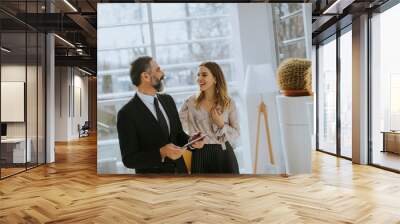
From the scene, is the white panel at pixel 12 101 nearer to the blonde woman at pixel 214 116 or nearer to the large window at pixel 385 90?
the blonde woman at pixel 214 116

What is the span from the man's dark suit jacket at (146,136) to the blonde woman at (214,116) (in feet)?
0.74

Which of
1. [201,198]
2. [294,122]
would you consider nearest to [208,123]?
[294,122]

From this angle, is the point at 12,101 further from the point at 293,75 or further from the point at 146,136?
the point at 293,75

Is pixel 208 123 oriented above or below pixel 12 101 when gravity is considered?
below

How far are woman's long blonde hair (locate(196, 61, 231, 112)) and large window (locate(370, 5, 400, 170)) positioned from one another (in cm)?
338

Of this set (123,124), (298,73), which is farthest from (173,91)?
(298,73)

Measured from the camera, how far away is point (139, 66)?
23.1 ft

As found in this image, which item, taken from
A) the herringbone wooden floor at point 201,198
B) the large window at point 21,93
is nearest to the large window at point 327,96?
the herringbone wooden floor at point 201,198

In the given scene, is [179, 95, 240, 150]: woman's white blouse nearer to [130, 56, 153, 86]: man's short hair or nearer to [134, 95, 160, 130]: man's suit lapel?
[134, 95, 160, 130]: man's suit lapel

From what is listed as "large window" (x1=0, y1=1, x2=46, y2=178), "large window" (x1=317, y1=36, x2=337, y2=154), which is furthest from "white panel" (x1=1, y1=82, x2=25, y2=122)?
"large window" (x1=317, y1=36, x2=337, y2=154)

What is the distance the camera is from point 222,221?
4.12 meters

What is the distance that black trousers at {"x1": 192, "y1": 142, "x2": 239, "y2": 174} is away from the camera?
276 inches

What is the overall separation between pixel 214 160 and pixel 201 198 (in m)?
1.84

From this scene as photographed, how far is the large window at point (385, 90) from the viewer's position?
25.1 feet
